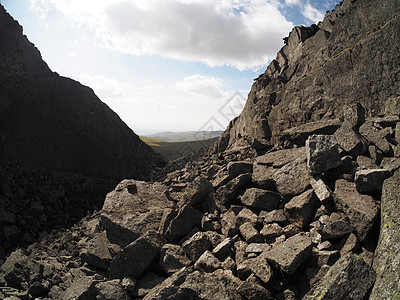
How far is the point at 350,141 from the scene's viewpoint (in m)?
9.78

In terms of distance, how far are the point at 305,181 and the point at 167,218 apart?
18.9ft

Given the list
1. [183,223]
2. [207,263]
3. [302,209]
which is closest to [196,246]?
[207,263]

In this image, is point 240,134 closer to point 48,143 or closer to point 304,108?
point 304,108

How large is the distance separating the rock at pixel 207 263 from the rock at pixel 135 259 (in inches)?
71.7

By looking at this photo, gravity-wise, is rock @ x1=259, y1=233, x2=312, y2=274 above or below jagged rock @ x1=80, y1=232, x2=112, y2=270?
below

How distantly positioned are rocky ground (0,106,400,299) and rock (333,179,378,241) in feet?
0.10

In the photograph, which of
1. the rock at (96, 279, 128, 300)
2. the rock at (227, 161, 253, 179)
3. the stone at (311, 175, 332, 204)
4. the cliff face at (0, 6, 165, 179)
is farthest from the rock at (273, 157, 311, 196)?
the cliff face at (0, 6, 165, 179)

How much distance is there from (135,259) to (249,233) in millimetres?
4131

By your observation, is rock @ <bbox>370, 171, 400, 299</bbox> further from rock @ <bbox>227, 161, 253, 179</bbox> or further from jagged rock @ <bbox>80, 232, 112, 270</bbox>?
jagged rock @ <bbox>80, 232, 112, 270</bbox>

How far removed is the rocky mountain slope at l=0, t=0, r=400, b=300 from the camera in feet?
20.2

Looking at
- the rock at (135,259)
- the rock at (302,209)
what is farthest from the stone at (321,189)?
the rock at (135,259)

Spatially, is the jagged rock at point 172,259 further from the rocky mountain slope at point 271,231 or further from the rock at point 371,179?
the rock at point 371,179

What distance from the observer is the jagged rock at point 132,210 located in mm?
10352

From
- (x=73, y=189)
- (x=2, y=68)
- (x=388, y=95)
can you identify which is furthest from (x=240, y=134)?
(x=2, y=68)
